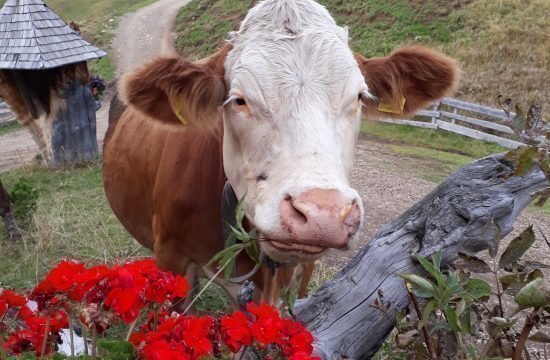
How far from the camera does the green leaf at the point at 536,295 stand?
1024 millimetres

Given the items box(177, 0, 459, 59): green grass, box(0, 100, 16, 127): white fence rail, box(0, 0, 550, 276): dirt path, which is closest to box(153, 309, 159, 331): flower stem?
box(0, 0, 550, 276): dirt path

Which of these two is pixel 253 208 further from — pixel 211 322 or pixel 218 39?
pixel 218 39

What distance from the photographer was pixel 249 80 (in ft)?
7.02

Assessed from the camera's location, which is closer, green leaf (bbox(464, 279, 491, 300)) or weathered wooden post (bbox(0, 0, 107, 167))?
green leaf (bbox(464, 279, 491, 300))

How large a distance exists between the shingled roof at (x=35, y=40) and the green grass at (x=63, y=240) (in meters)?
4.75

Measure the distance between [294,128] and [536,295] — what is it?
1069mm

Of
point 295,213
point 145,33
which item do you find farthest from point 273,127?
point 145,33

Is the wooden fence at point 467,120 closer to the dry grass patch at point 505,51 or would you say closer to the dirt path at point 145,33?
the dry grass patch at point 505,51

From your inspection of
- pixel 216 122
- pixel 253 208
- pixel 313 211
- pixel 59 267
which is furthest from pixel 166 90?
pixel 59 267

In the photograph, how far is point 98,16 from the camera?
29.7 m

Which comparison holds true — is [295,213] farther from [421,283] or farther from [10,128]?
[10,128]

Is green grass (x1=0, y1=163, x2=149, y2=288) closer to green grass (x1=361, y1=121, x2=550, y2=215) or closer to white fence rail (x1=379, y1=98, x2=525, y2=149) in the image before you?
green grass (x1=361, y1=121, x2=550, y2=215)

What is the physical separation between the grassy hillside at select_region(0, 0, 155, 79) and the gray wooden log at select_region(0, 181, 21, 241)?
15832mm

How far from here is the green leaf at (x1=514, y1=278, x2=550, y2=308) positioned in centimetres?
102
